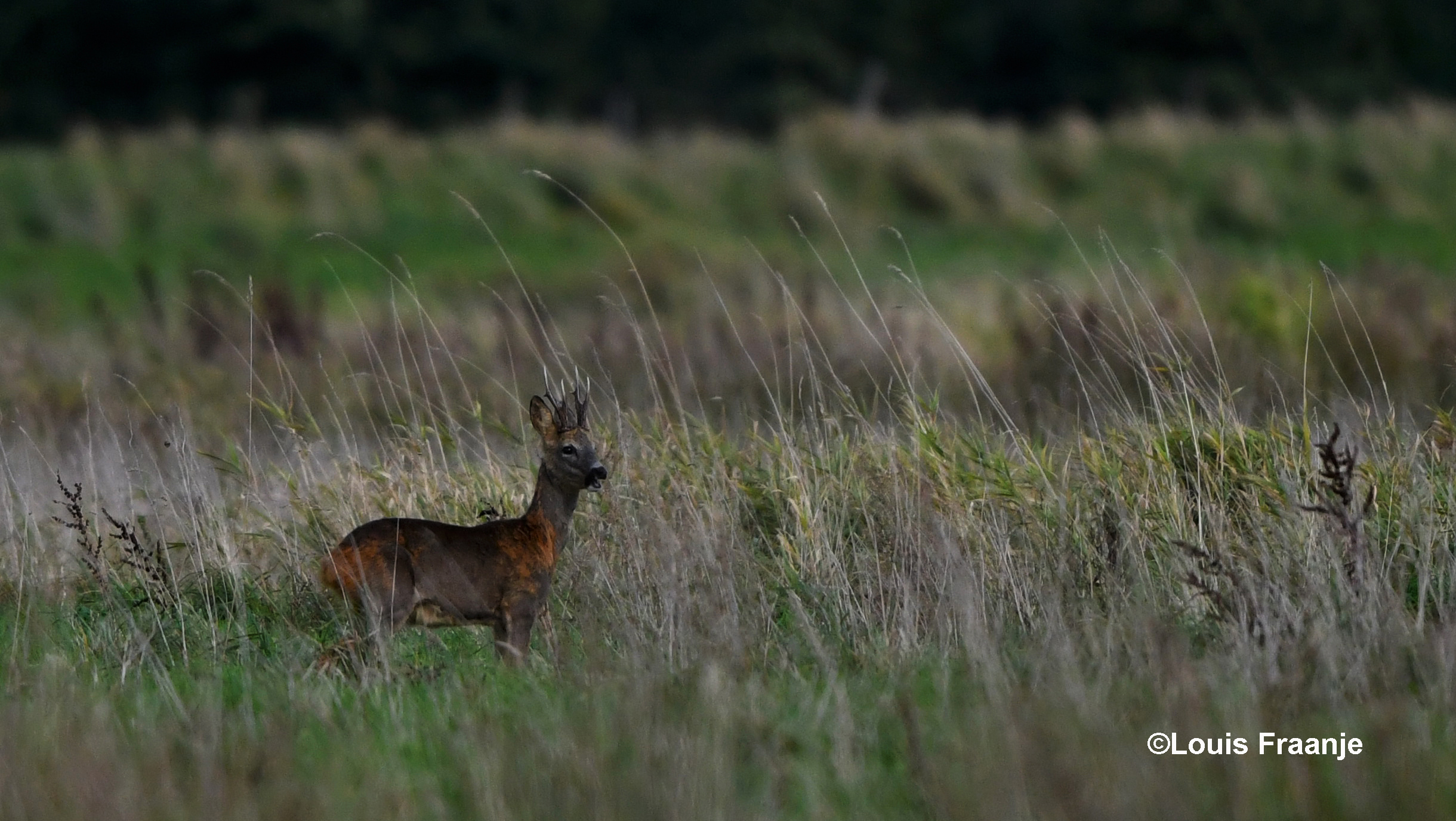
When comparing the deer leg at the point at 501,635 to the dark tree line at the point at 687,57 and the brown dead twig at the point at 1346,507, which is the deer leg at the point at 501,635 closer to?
the brown dead twig at the point at 1346,507

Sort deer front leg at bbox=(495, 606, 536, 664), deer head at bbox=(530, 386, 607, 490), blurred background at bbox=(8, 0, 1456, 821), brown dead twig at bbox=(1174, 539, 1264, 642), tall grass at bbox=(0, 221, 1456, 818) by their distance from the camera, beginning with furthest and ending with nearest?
1. deer head at bbox=(530, 386, 607, 490)
2. deer front leg at bbox=(495, 606, 536, 664)
3. brown dead twig at bbox=(1174, 539, 1264, 642)
4. blurred background at bbox=(8, 0, 1456, 821)
5. tall grass at bbox=(0, 221, 1456, 818)

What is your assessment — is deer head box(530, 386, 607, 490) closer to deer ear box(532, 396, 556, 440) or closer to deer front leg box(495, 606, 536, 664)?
deer ear box(532, 396, 556, 440)

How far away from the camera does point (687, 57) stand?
111ft

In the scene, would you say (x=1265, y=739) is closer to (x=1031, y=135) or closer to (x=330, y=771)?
(x=330, y=771)

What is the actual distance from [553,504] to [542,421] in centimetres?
23

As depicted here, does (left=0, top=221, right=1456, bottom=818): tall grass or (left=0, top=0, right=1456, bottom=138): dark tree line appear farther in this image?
(left=0, top=0, right=1456, bottom=138): dark tree line

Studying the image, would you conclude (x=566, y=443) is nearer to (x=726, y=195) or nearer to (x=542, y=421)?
(x=542, y=421)

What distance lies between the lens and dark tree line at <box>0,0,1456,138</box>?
31.4 metres

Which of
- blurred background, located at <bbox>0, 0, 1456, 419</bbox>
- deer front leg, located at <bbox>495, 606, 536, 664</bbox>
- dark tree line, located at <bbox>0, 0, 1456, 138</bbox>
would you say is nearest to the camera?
deer front leg, located at <bbox>495, 606, 536, 664</bbox>

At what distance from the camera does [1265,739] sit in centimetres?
392

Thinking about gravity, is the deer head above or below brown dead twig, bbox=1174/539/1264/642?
above

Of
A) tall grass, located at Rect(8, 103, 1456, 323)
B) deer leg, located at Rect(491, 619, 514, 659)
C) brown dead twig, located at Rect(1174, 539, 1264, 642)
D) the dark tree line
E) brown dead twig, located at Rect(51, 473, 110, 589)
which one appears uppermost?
the dark tree line

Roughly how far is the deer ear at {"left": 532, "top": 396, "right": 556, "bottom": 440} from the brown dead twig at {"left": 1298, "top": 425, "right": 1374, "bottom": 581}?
2.03 metres

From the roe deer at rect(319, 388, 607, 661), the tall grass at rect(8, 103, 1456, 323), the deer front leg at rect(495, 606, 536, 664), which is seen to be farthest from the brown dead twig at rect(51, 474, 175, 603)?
the tall grass at rect(8, 103, 1456, 323)
